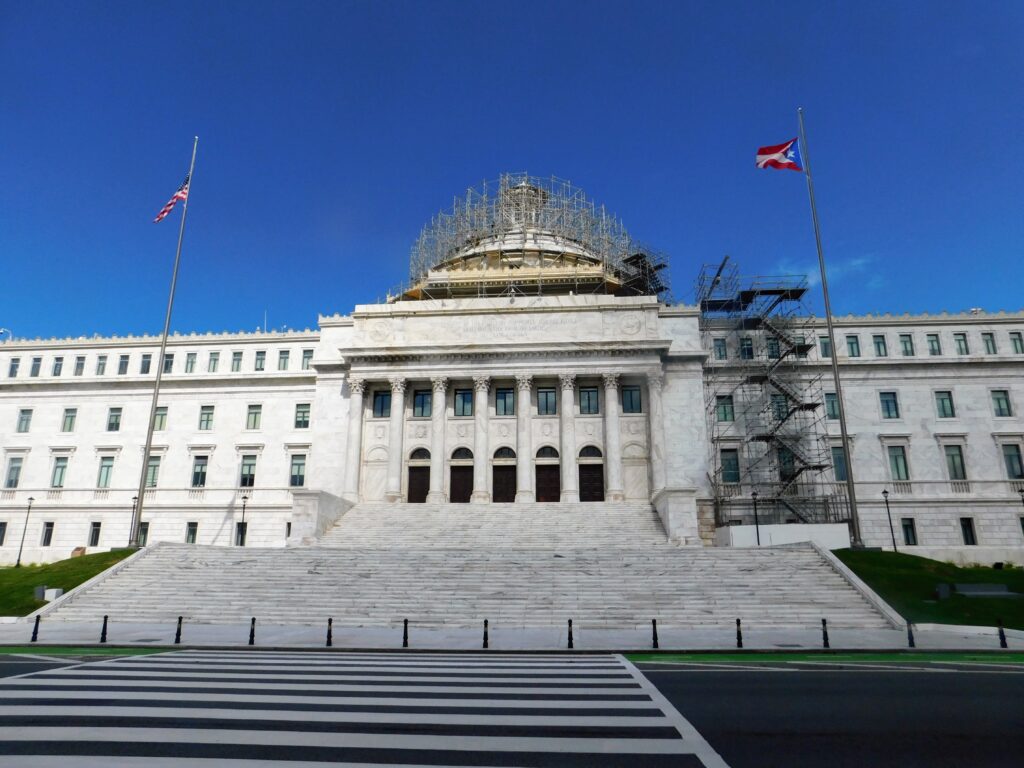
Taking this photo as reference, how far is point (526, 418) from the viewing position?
49.7m

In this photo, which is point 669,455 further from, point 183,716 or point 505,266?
point 183,716

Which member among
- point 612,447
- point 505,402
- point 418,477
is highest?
point 505,402

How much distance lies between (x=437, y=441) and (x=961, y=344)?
42.0m

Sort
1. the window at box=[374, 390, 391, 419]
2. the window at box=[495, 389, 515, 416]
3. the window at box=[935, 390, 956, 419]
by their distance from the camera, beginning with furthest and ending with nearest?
the window at box=[935, 390, 956, 419] < the window at box=[374, 390, 391, 419] < the window at box=[495, 389, 515, 416]

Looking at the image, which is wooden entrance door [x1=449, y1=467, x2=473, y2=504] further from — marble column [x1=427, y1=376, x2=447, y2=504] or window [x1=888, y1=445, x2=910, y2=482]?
window [x1=888, y1=445, x2=910, y2=482]

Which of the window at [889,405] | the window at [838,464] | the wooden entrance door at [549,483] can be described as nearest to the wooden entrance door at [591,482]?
the wooden entrance door at [549,483]

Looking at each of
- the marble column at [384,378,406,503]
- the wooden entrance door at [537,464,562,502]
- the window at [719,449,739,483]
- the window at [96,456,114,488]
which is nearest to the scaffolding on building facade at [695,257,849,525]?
the window at [719,449,739,483]

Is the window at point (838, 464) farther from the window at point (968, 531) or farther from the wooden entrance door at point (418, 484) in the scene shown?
the wooden entrance door at point (418, 484)

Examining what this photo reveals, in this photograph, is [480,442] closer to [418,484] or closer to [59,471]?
[418,484]

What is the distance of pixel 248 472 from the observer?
56.1m

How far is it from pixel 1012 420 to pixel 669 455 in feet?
89.3

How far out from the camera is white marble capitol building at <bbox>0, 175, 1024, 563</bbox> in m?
49.4

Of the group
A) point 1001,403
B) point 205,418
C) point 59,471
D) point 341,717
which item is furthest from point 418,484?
point 1001,403

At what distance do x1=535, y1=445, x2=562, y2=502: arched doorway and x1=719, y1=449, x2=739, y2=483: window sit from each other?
43.3 ft
